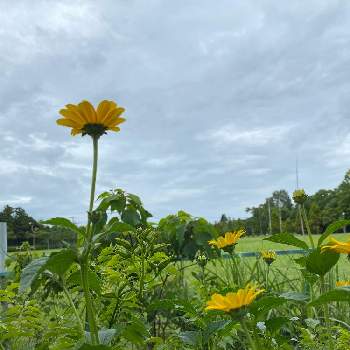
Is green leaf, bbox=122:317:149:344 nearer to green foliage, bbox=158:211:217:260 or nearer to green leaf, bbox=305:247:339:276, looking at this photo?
green leaf, bbox=305:247:339:276

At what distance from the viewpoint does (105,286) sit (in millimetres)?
1375

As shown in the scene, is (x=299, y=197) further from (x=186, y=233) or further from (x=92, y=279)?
(x=186, y=233)

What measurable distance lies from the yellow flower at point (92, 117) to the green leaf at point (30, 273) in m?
0.27

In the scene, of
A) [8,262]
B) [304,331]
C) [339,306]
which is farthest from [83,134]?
[339,306]

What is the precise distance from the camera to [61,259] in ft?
2.74

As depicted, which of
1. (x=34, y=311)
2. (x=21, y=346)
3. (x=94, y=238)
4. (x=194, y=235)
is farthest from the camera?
(x=194, y=235)

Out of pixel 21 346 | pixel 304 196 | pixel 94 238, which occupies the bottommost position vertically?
pixel 21 346

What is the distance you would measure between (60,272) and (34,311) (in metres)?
A: 0.51

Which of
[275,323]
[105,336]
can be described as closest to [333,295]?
[275,323]

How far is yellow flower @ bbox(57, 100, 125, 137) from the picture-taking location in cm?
94

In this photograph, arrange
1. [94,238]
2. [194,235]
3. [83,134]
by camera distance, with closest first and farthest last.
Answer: [94,238] → [83,134] → [194,235]

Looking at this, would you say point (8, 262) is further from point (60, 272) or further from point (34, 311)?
point (60, 272)

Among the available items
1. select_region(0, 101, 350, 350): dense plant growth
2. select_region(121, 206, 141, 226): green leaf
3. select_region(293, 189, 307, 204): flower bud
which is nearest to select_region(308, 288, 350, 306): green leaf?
select_region(0, 101, 350, 350): dense plant growth

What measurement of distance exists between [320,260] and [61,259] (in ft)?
1.62
